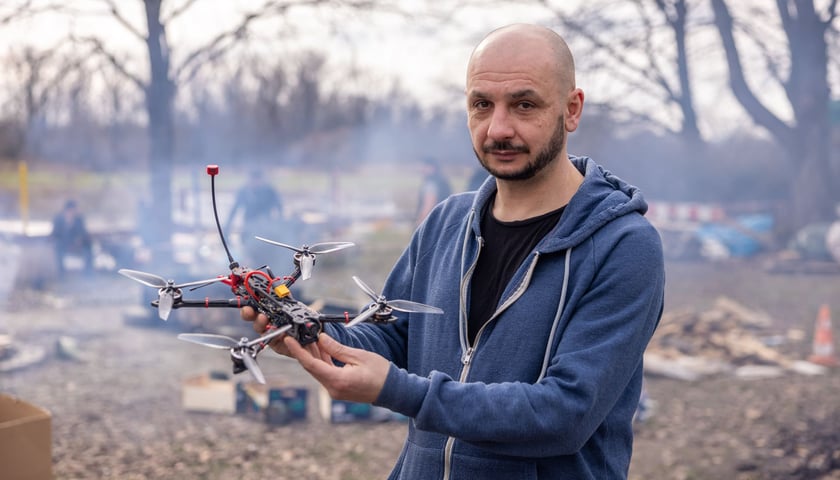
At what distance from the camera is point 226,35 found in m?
10.3

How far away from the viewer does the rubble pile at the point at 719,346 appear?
779 centimetres

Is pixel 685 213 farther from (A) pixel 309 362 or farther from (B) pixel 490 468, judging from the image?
(A) pixel 309 362

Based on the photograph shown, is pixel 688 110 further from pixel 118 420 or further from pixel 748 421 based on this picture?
pixel 118 420

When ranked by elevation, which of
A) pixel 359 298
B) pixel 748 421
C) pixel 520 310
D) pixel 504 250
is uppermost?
pixel 504 250

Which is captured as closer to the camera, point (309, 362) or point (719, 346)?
point (309, 362)

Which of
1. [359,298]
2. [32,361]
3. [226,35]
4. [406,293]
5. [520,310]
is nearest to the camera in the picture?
[520,310]

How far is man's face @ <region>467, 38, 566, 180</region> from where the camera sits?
1910mm

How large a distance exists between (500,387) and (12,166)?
16618mm

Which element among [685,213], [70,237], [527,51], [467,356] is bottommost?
[70,237]

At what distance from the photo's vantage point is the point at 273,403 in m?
6.02

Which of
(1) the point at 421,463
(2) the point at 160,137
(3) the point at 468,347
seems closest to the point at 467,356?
(3) the point at 468,347

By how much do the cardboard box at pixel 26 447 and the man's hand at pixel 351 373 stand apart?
2.57m

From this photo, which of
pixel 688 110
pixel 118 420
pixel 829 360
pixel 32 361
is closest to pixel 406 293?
pixel 118 420

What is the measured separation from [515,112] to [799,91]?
1579 cm
